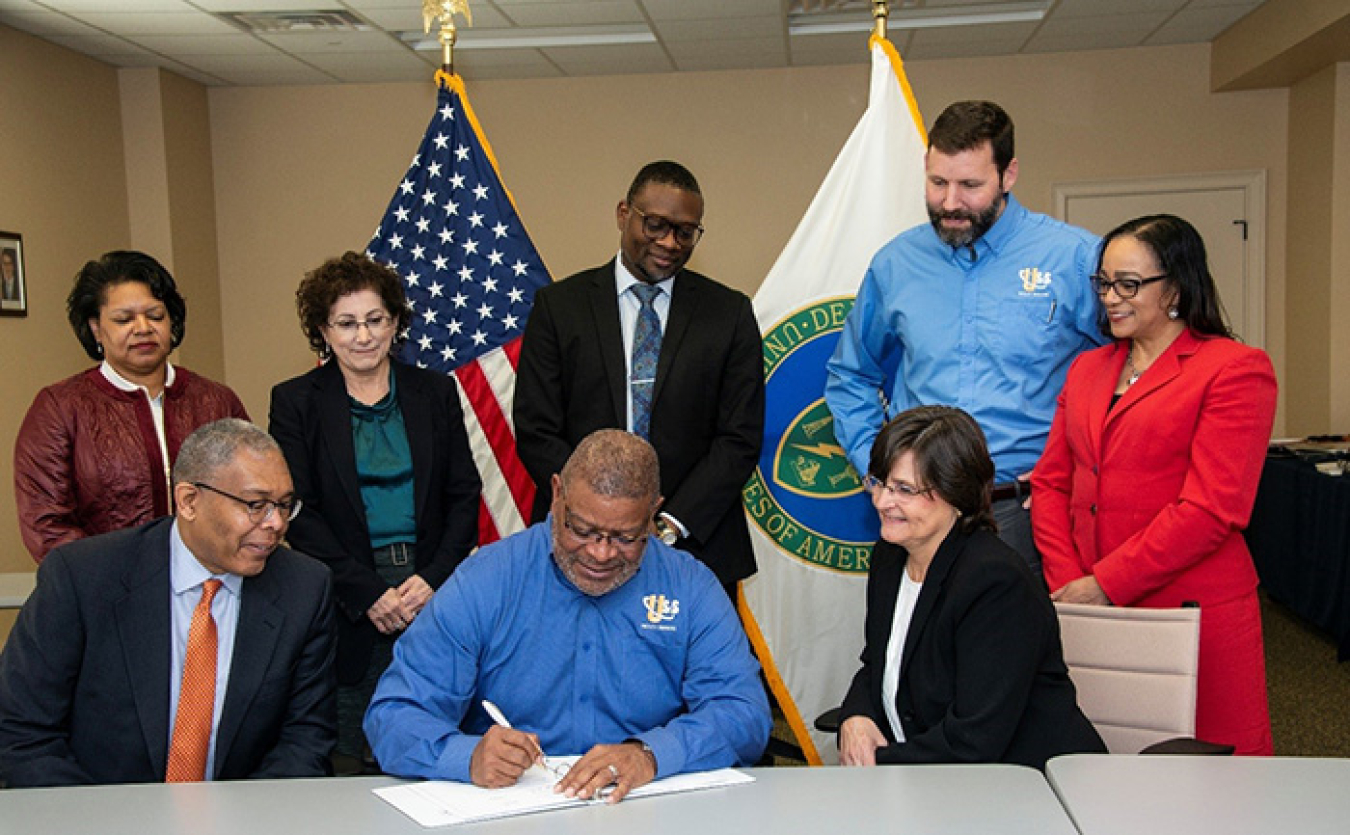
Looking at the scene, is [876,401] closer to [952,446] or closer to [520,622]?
[952,446]

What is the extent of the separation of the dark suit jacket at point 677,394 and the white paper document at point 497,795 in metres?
1.17

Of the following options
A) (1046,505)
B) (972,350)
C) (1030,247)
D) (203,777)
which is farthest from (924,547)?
(203,777)

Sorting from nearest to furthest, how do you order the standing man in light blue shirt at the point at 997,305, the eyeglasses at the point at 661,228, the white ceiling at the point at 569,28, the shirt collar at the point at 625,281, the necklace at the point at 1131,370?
the necklace at the point at 1131,370 → the standing man in light blue shirt at the point at 997,305 → the eyeglasses at the point at 661,228 → the shirt collar at the point at 625,281 → the white ceiling at the point at 569,28

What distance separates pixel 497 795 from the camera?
5.49 ft

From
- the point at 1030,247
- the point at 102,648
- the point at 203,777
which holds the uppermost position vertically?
the point at 1030,247

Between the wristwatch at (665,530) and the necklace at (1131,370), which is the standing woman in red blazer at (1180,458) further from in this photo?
the wristwatch at (665,530)

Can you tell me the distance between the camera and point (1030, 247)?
2.78 metres

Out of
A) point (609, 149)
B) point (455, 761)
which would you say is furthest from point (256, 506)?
point (609, 149)

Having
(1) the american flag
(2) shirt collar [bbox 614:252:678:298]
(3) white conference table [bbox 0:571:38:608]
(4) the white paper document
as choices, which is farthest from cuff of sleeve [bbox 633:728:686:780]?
(1) the american flag

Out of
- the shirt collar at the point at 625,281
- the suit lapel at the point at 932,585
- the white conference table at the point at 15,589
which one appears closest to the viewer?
the suit lapel at the point at 932,585

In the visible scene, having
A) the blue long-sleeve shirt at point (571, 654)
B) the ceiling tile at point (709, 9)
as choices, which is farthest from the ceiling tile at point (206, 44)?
the blue long-sleeve shirt at point (571, 654)

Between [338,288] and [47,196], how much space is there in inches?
182

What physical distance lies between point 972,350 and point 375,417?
148 centimetres

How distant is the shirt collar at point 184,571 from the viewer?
6.75ft
